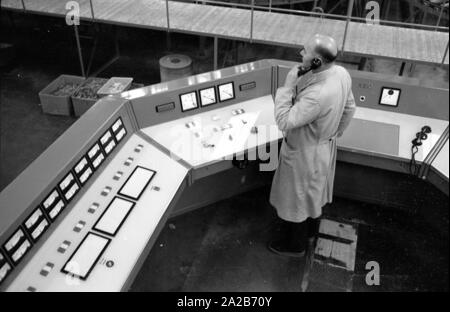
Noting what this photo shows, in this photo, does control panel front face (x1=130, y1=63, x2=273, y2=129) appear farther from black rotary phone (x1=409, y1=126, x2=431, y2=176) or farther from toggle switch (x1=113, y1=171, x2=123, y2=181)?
black rotary phone (x1=409, y1=126, x2=431, y2=176)

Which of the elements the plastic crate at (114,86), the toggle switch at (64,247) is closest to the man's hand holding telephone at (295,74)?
the toggle switch at (64,247)

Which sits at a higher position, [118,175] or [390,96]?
[390,96]

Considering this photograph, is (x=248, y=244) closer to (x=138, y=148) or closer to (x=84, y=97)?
(x=138, y=148)

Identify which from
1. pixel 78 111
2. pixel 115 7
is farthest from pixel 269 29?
pixel 78 111

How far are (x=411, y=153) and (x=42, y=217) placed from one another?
235 centimetres

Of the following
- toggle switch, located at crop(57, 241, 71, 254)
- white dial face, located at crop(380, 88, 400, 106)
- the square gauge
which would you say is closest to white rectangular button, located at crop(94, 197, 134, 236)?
toggle switch, located at crop(57, 241, 71, 254)

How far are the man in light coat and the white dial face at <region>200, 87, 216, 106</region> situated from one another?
2.74 feet

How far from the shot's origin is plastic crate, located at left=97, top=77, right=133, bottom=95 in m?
4.76

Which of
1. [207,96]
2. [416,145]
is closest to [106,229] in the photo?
[207,96]

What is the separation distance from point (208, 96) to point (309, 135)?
1.01 meters

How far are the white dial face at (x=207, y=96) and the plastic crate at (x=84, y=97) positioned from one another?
7.10ft

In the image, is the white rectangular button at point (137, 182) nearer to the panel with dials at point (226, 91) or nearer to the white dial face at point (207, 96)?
the white dial face at point (207, 96)

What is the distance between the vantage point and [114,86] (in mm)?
4895

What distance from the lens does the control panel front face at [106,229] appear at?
75.7 inches
